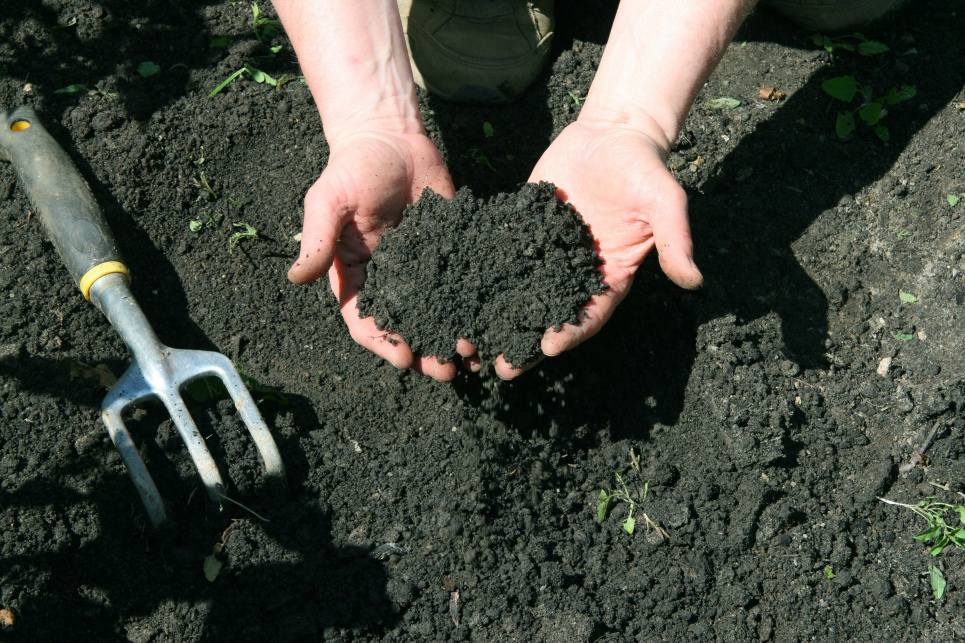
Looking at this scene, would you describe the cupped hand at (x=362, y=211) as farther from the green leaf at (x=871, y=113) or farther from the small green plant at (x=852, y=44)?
the small green plant at (x=852, y=44)

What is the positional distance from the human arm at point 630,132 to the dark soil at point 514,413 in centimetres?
33

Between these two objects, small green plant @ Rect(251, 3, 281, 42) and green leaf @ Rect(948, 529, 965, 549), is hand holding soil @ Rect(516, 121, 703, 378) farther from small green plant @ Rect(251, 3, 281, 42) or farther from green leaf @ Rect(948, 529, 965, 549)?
small green plant @ Rect(251, 3, 281, 42)

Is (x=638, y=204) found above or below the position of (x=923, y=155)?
above

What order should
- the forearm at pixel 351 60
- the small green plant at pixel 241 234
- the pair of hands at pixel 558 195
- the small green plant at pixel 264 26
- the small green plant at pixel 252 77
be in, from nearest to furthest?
the pair of hands at pixel 558 195 < the forearm at pixel 351 60 < the small green plant at pixel 241 234 < the small green plant at pixel 252 77 < the small green plant at pixel 264 26

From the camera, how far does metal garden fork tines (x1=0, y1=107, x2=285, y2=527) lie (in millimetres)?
2266

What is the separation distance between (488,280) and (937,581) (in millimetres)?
1717

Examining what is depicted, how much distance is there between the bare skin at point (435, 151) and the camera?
2.19m

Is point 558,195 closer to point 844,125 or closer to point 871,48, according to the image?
point 844,125

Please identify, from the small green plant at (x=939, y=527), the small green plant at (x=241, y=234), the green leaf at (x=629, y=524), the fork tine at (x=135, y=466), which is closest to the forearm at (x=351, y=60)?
the small green plant at (x=241, y=234)

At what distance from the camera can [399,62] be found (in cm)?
255

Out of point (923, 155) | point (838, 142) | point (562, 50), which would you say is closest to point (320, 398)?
point (562, 50)

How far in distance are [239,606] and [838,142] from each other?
2.85 m

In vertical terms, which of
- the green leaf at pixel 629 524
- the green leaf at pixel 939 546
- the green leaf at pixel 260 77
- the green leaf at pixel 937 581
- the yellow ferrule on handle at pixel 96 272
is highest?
the green leaf at pixel 260 77

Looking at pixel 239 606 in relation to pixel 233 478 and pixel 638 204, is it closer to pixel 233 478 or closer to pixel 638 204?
pixel 233 478
